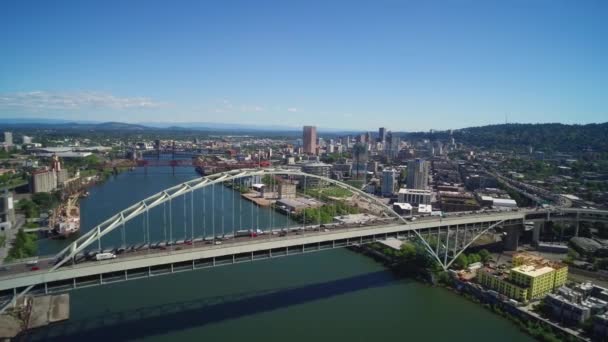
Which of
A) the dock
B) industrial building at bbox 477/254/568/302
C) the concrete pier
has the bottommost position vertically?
the dock

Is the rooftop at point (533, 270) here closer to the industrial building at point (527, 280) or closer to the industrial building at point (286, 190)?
the industrial building at point (527, 280)

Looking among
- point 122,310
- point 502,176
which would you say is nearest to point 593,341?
point 122,310

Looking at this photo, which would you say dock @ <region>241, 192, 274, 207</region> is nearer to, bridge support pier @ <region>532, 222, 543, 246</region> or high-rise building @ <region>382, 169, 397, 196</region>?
high-rise building @ <region>382, 169, 397, 196</region>

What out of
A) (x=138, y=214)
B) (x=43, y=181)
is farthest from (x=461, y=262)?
(x=43, y=181)

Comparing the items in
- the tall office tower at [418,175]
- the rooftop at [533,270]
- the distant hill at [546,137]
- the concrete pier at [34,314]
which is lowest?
the concrete pier at [34,314]

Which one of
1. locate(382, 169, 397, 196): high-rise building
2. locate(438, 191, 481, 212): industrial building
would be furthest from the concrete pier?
locate(382, 169, 397, 196): high-rise building

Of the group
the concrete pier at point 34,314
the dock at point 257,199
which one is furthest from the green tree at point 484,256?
the dock at point 257,199
